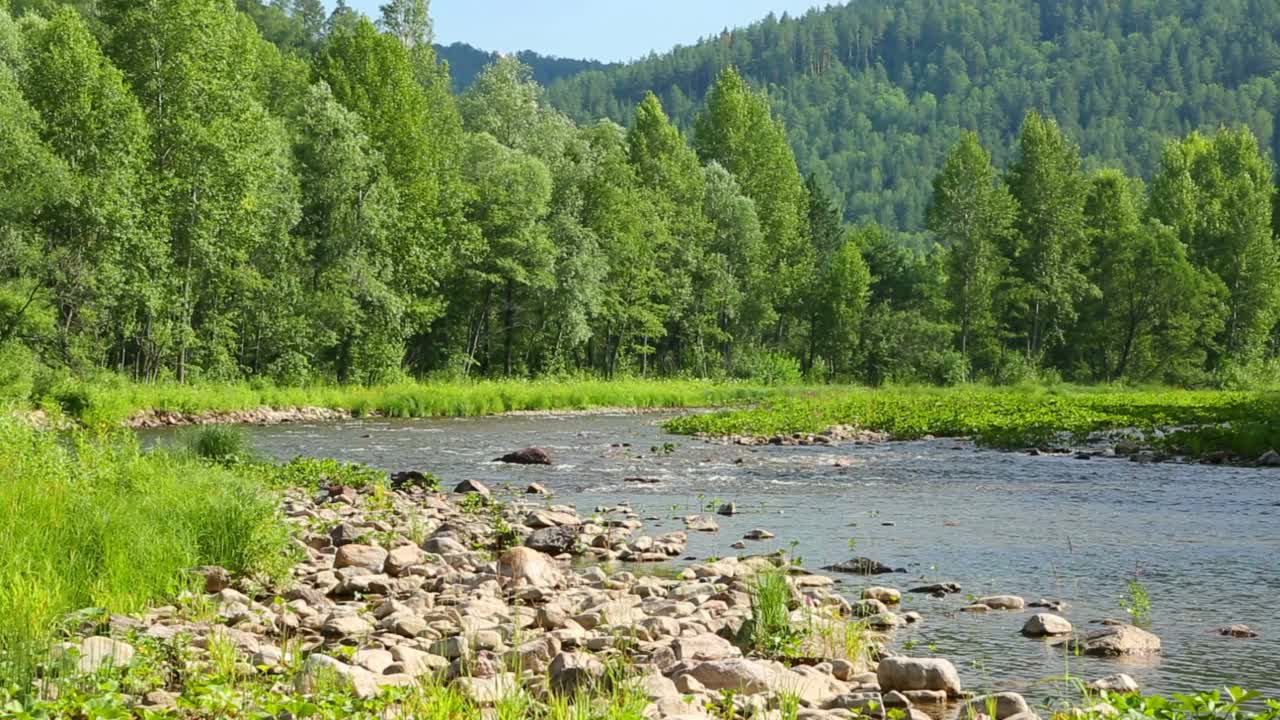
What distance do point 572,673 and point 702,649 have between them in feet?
4.17

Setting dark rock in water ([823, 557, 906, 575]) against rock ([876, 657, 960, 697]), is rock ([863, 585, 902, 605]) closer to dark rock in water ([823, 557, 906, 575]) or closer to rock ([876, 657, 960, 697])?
dark rock in water ([823, 557, 906, 575])

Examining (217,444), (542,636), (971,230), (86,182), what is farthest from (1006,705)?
(971,230)

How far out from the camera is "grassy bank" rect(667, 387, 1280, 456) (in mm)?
26000

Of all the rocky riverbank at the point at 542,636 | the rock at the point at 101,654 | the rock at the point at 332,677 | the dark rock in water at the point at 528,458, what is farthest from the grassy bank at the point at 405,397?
the rock at the point at 332,677

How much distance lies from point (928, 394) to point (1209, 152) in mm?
44748

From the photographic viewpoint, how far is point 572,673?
7.50 metres

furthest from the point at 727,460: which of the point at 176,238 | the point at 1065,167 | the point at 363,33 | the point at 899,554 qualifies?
the point at 1065,167

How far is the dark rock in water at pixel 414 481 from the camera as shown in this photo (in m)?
19.5

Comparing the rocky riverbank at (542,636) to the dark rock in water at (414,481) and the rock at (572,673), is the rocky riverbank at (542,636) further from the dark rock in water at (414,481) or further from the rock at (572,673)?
the dark rock in water at (414,481)

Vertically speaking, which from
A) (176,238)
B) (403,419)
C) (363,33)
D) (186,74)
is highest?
(363,33)

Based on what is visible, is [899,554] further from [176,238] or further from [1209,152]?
[1209,152]

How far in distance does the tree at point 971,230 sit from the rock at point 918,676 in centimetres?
6411

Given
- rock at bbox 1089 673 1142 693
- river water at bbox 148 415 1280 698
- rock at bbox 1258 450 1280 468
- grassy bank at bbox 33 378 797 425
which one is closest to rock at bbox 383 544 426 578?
river water at bbox 148 415 1280 698

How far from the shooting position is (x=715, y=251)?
235 feet
